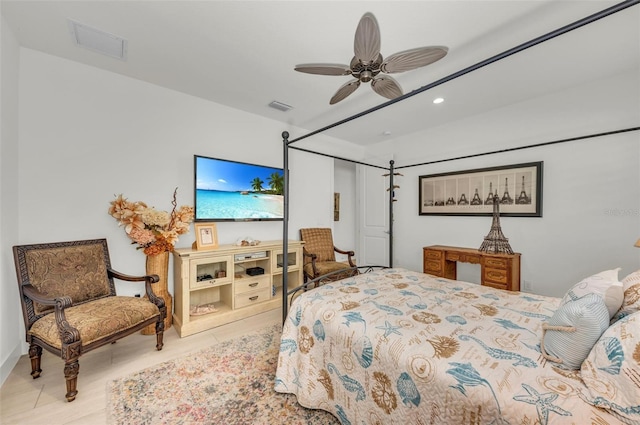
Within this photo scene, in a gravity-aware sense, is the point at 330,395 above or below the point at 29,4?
below

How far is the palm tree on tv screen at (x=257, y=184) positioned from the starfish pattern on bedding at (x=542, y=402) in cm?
324

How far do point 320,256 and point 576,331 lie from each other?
3.31 meters

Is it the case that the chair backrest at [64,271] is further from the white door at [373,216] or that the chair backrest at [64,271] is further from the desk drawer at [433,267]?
the white door at [373,216]

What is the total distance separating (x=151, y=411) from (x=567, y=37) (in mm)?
4100

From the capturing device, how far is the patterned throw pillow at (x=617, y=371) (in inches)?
29.9

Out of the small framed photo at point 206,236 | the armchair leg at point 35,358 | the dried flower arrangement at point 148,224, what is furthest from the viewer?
the small framed photo at point 206,236

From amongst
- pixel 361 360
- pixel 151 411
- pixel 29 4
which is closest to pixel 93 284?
pixel 151 411

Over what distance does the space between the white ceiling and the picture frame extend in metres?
0.99

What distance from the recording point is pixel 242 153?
350 cm

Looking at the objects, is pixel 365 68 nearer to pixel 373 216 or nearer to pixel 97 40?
pixel 97 40

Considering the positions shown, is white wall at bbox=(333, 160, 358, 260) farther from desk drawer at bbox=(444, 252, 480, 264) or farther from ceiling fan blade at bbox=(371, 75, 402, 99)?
ceiling fan blade at bbox=(371, 75, 402, 99)

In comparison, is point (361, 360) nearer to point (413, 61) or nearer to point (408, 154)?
point (413, 61)

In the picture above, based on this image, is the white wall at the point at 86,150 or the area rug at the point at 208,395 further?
the white wall at the point at 86,150

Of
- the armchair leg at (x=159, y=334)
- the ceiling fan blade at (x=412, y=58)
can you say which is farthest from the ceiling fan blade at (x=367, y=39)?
the armchair leg at (x=159, y=334)
